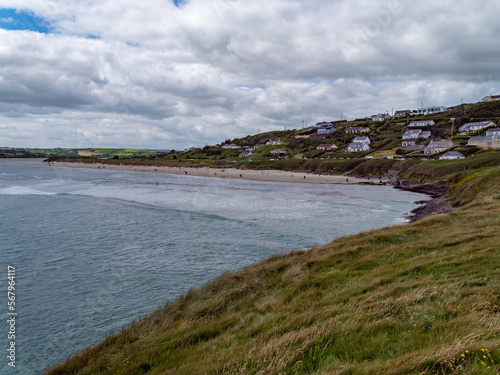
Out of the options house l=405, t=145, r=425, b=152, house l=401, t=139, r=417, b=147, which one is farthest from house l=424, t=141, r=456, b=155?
house l=401, t=139, r=417, b=147

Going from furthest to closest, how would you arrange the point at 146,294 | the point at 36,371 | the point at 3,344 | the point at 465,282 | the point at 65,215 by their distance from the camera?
1. the point at 65,215
2. the point at 146,294
3. the point at 3,344
4. the point at 36,371
5. the point at 465,282

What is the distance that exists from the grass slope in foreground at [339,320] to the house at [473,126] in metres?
130

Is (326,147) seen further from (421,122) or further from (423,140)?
(421,122)

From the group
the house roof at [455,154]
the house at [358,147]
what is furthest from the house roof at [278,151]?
the house roof at [455,154]

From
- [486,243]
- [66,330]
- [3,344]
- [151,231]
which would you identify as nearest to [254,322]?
[66,330]

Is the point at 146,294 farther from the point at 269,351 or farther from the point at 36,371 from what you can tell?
the point at 269,351

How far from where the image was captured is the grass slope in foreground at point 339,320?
5.79m

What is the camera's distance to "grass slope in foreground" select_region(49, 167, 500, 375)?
228 inches

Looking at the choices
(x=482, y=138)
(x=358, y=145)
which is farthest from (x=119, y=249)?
(x=358, y=145)

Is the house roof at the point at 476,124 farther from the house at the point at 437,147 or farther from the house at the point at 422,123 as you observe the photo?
the house at the point at 437,147

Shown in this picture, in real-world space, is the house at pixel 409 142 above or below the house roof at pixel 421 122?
below

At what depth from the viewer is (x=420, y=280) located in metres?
10.1

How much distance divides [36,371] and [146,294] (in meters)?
5.79

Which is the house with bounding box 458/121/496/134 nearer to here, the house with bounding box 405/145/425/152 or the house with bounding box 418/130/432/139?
the house with bounding box 418/130/432/139
